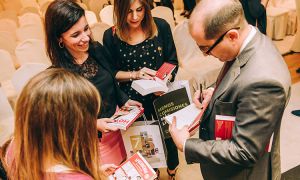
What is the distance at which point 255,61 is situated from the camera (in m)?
1.34

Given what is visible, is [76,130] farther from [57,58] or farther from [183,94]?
[183,94]

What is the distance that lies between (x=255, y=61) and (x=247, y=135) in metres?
0.33

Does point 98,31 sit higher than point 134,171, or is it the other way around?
point 98,31

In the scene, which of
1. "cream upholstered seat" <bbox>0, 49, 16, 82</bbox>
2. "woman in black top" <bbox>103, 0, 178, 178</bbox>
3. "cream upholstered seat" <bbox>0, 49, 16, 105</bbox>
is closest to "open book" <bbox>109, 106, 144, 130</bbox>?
"woman in black top" <bbox>103, 0, 178, 178</bbox>

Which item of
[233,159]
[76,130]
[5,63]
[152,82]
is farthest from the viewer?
[5,63]

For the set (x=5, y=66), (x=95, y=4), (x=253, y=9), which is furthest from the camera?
(x=95, y=4)

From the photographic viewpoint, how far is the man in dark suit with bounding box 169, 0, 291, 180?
1281 millimetres

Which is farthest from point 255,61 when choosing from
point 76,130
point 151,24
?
point 151,24

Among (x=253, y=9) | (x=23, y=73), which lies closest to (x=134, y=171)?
(x=23, y=73)

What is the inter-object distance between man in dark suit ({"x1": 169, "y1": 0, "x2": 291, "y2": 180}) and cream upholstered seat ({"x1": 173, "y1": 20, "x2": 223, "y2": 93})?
255 cm

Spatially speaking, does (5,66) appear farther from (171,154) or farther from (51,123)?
(51,123)

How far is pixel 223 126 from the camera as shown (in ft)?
4.88

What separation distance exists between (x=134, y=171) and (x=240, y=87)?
0.81 metres

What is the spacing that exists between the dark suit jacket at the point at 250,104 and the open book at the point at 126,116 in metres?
0.66
